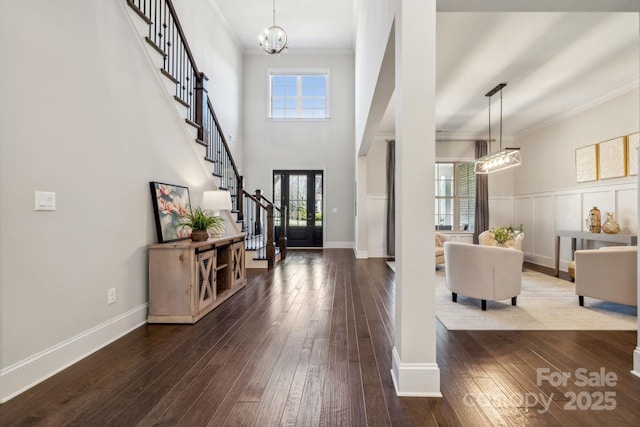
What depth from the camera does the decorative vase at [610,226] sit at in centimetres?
491

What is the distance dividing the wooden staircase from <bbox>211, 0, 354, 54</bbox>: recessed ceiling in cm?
276

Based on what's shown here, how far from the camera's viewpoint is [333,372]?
221 centimetres

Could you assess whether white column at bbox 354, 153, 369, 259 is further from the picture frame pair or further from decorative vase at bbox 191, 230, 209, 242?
decorative vase at bbox 191, 230, 209, 242

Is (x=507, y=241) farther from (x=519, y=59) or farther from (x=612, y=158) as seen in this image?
(x=519, y=59)

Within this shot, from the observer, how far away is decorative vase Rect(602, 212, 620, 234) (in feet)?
16.1

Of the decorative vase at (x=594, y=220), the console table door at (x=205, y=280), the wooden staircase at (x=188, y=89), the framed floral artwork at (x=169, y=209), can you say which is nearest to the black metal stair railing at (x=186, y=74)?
the wooden staircase at (x=188, y=89)

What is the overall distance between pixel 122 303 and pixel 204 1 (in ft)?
22.1

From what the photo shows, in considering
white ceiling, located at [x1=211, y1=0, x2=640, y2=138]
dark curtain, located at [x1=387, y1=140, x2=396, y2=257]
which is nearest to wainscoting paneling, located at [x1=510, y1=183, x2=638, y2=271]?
white ceiling, located at [x1=211, y1=0, x2=640, y2=138]

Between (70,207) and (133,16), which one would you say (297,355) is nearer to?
(70,207)

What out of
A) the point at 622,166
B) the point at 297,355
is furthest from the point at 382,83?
the point at 622,166

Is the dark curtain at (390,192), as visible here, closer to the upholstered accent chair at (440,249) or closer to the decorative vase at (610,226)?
the upholstered accent chair at (440,249)

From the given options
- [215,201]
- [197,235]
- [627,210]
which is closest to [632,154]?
[627,210]

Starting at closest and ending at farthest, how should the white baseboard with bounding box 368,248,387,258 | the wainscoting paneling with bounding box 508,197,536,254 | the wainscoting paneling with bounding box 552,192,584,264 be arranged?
the wainscoting paneling with bounding box 552,192,584,264 → the wainscoting paneling with bounding box 508,197,536,254 → the white baseboard with bounding box 368,248,387,258

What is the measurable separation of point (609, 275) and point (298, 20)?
313 inches
